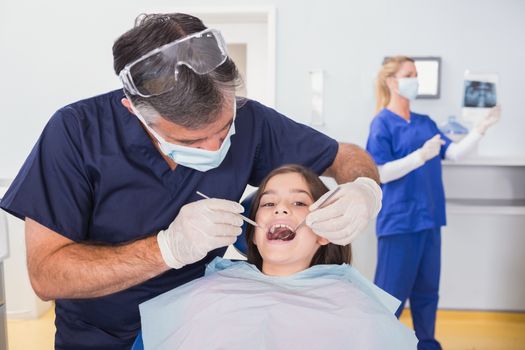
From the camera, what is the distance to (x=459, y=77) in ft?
10.1

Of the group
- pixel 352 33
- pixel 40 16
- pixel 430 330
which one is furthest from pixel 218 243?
pixel 40 16

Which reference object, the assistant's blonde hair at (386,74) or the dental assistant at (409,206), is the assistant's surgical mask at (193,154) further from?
the assistant's blonde hair at (386,74)

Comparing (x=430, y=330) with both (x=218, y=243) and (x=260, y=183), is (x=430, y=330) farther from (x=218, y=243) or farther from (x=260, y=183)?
(x=218, y=243)

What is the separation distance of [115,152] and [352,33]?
7.09 feet

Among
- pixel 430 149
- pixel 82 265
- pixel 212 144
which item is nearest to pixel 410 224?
pixel 430 149

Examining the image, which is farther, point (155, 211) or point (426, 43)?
point (426, 43)

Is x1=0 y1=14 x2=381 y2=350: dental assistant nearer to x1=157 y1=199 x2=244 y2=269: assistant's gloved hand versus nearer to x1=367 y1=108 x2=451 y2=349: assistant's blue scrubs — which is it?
x1=157 y1=199 x2=244 y2=269: assistant's gloved hand

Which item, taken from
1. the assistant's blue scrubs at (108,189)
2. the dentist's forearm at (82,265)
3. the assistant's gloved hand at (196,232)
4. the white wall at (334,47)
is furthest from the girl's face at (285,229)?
the white wall at (334,47)

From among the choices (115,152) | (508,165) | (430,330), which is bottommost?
(430,330)

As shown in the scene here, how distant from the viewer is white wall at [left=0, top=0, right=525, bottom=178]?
3.05 m

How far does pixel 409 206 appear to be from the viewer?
2432 mm

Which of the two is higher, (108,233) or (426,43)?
(426,43)

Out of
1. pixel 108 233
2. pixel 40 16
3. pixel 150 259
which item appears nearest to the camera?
pixel 150 259

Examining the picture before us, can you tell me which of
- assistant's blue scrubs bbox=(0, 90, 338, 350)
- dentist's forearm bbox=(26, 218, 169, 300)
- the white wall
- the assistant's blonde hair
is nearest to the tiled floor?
the white wall
